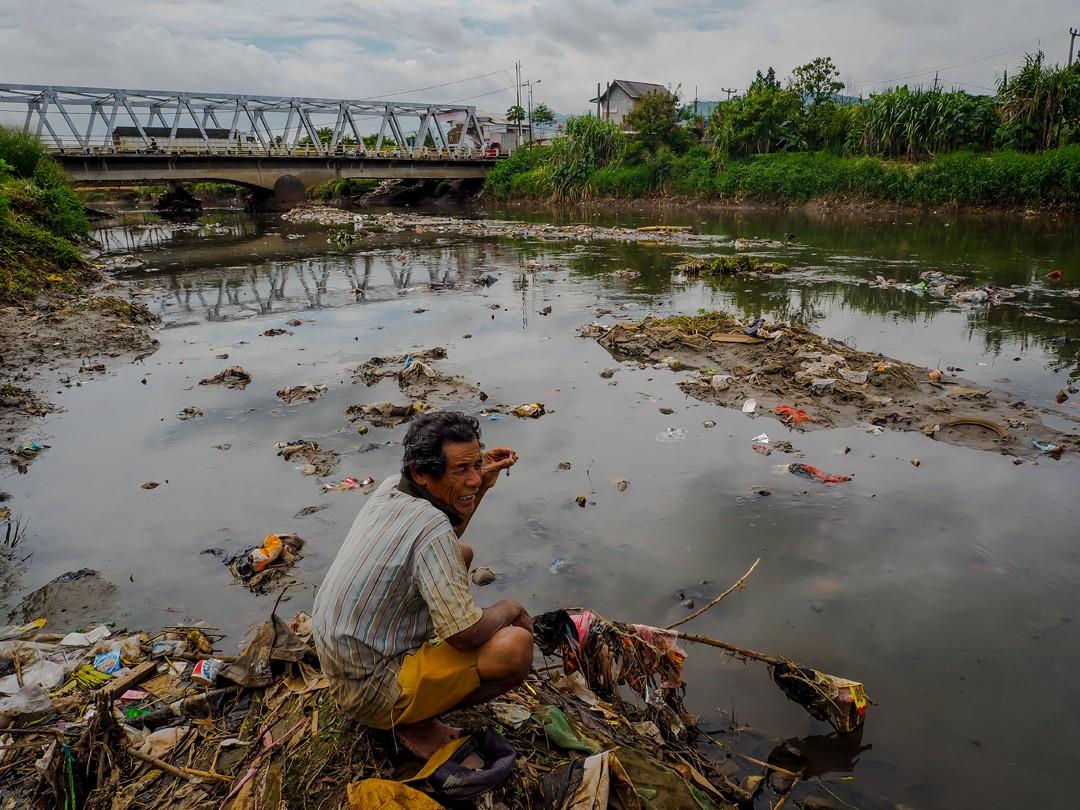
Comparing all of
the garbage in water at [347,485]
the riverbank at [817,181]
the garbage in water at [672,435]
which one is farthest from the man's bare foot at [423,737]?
the riverbank at [817,181]

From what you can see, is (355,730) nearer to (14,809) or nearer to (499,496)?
(14,809)

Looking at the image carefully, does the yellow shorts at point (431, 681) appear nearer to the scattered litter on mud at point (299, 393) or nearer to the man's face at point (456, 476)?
the man's face at point (456, 476)

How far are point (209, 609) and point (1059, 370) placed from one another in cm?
764

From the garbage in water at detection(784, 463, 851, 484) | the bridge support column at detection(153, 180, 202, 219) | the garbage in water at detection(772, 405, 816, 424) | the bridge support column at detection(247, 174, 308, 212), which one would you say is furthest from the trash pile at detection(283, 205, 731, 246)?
the garbage in water at detection(784, 463, 851, 484)

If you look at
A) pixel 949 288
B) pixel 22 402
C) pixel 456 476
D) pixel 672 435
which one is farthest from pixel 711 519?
pixel 949 288

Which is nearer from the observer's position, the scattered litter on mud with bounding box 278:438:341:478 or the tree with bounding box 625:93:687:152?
the scattered litter on mud with bounding box 278:438:341:478

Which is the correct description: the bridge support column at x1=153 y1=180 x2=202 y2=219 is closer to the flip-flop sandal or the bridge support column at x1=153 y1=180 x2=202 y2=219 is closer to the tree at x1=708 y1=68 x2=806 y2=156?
the tree at x1=708 y1=68 x2=806 y2=156

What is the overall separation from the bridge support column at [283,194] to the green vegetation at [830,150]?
35.6ft

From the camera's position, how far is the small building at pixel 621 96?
51188 mm

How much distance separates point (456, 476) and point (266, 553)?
2186 mm

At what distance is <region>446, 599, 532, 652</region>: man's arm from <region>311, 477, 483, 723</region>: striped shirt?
0.04 m

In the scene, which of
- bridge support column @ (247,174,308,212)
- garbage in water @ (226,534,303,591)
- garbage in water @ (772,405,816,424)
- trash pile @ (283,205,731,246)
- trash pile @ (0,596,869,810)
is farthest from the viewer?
bridge support column @ (247,174,308,212)

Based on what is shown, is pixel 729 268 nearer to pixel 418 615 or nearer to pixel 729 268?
pixel 729 268

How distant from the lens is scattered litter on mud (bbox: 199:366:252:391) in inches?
270
